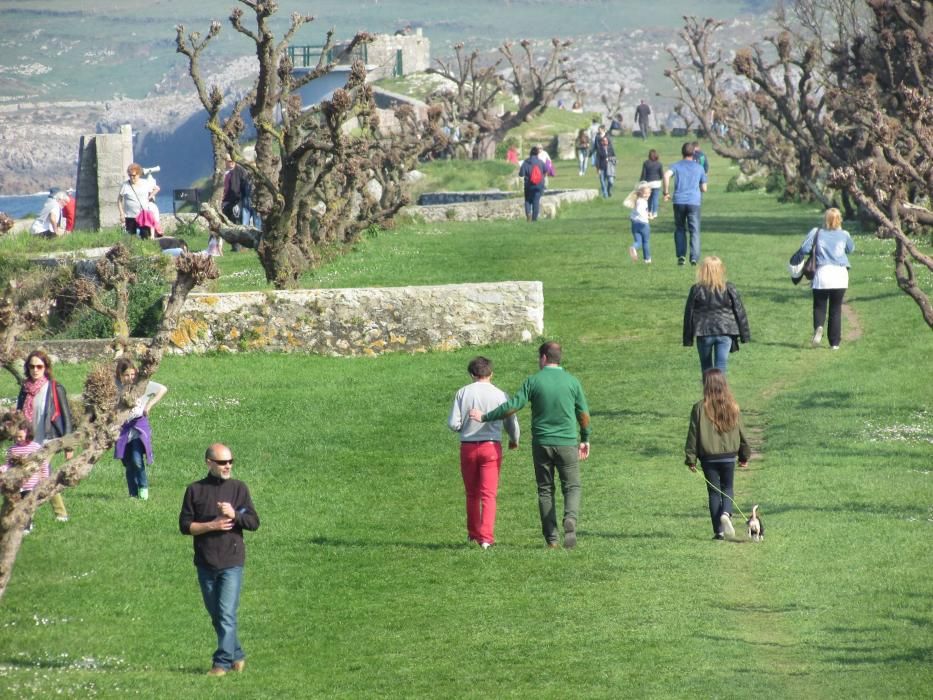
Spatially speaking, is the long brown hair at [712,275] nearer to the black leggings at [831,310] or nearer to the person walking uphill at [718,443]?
the person walking uphill at [718,443]

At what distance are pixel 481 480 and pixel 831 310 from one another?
1064 cm

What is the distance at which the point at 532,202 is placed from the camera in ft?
141

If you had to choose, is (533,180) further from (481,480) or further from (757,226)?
(481,480)

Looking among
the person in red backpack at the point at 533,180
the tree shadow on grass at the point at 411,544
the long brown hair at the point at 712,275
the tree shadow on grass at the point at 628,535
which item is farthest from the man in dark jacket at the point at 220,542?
the person in red backpack at the point at 533,180

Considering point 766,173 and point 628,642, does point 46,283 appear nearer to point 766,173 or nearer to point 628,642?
point 628,642

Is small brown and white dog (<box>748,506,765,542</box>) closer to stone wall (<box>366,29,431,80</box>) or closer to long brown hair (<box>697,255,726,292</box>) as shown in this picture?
long brown hair (<box>697,255,726,292</box>)

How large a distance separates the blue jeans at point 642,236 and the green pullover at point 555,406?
1614 cm

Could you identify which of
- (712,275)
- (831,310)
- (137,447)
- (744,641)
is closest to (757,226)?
(831,310)

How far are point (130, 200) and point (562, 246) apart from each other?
29.6ft

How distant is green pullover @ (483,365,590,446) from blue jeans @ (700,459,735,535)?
1.21m

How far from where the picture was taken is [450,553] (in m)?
15.2

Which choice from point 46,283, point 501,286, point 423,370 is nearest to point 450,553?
point 423,370

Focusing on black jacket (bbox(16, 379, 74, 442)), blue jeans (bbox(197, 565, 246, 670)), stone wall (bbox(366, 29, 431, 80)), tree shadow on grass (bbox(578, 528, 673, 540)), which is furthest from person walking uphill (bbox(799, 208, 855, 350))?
stone wall (bbox(366, 29, 431, 80))

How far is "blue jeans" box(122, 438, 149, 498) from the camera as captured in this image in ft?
56.5
